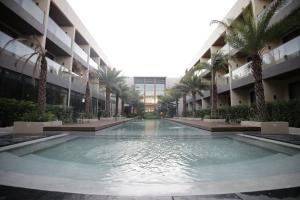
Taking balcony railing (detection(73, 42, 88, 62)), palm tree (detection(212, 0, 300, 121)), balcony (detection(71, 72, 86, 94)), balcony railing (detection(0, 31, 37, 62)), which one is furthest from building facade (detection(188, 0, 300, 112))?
balcony railing (detection(73, 42, 88, 62))

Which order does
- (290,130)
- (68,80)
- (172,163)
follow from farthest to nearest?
1. (68,80)
2. (290,130)
3. (172,163)

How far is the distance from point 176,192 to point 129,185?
816 millimetres

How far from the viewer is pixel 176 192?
9.48 feet

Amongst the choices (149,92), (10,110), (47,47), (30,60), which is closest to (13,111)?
(10,110)

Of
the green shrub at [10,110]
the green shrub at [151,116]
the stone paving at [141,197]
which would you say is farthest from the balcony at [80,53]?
the green shrub at [151,116]

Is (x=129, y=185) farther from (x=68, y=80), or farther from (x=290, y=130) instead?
(x=68, y=80)

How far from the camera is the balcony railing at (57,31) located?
1809 centimetres

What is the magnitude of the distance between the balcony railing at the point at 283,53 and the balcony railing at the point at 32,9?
19.0 meters

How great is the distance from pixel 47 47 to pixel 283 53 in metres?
21.7

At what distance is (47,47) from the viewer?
20.3 metres

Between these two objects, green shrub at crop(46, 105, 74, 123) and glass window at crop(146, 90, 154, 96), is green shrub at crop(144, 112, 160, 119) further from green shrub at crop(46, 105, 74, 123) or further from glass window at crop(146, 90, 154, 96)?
green shrub at crop(46, 105, 74, 123)

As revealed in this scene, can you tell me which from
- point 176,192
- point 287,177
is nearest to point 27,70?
point 176,192

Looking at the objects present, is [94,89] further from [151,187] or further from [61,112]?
[151,187]

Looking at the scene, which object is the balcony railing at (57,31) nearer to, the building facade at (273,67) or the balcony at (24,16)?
the balcony at (24,16)
